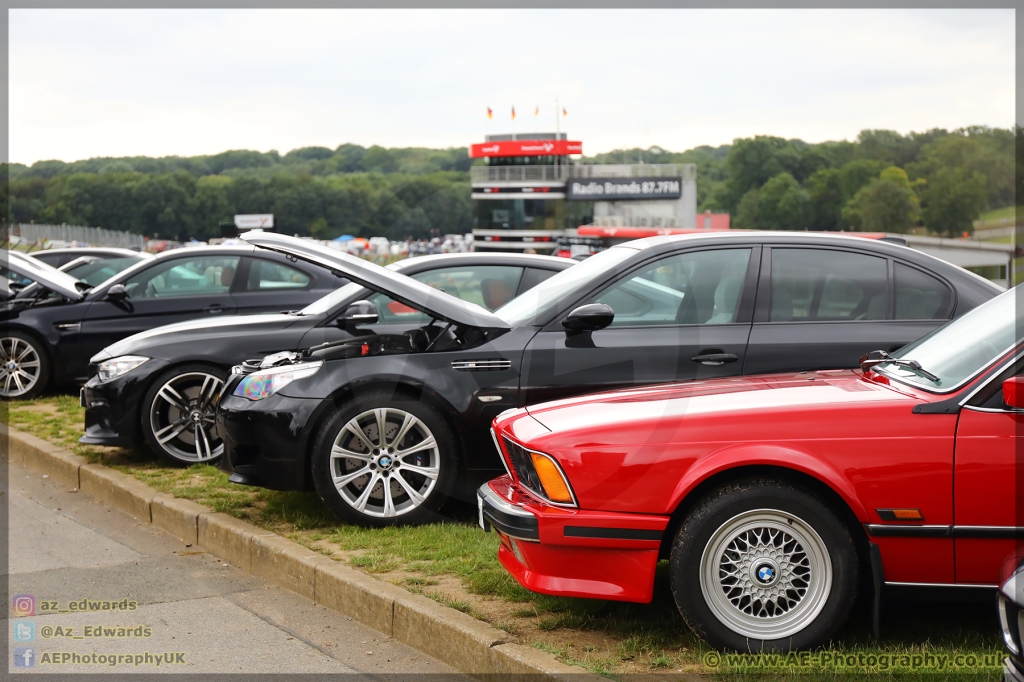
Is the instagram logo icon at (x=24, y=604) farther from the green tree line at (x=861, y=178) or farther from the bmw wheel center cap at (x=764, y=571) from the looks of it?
the green tree line at (x=861, y=178)

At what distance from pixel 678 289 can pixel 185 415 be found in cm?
398

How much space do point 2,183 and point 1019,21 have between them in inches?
627

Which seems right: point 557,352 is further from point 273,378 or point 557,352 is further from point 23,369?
point 23,369

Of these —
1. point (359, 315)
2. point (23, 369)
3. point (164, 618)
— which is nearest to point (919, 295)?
point (359, 315)

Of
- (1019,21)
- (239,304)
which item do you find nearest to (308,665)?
(239,304)

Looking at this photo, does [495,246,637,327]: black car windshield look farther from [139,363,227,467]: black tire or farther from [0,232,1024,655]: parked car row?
[139,363,227,467]: black tire

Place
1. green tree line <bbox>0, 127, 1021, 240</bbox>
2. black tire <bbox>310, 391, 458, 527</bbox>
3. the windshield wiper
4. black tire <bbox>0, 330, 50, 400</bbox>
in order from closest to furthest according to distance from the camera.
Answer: the windshield wiper, black tire <bbox>310, 391, 458, 527</bbox>, green tree line <bbox>0, 127, 1021, 240</bbox>, black tire <bbox>0, 330, 50, 400</bbox>

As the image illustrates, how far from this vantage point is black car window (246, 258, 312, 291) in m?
9.85

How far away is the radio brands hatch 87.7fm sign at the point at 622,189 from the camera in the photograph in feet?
85.7

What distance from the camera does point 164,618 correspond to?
4.59m

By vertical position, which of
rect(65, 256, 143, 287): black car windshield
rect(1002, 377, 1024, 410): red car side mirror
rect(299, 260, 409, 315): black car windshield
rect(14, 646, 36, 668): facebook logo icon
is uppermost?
rect(65, 256, 143, 287): black car windshield

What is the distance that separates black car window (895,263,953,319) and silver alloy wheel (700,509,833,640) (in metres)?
2.44

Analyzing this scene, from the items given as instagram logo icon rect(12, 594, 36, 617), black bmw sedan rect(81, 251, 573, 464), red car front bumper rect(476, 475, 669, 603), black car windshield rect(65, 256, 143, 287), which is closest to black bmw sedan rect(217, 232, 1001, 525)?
instagram logo icon rect(12, 594, 36, 617)

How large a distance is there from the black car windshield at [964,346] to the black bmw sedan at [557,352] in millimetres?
1080
